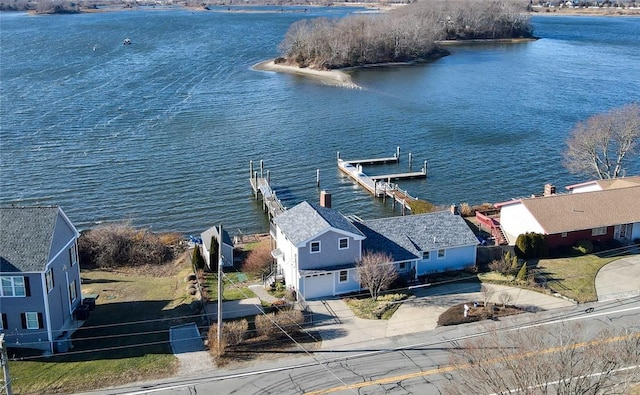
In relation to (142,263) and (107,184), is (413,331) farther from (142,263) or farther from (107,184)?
(107,184)

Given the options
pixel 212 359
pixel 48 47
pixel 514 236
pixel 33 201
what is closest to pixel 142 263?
pixel 212 359

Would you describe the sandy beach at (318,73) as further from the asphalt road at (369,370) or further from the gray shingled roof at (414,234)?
the asphalt road at (369,370)

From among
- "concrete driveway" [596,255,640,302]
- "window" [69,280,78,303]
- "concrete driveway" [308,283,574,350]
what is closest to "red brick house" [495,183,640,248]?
"concrete driveway" [596,255,640,302]

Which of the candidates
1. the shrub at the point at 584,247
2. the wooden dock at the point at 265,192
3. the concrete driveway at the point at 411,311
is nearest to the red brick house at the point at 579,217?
the shrub at the point at 584,247

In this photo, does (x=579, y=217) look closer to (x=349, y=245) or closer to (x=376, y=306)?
(x=349, y=245)

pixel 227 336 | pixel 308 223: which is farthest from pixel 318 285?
pixel 227 336

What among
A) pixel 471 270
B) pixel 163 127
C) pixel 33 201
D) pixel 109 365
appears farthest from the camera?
pixel 163 127
